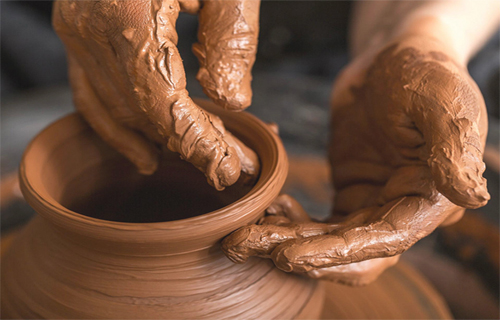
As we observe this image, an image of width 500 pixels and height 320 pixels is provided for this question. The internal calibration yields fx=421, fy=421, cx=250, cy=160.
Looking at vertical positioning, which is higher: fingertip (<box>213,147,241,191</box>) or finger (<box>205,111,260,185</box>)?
fingertip (<box>213,147,241,191</box>)

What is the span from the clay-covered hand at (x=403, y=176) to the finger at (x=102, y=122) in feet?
1.18

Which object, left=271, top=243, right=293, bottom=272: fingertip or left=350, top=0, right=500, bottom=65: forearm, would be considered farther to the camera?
left=350, top=0, right=500, bottom=65: forearm

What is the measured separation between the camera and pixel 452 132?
762 mm

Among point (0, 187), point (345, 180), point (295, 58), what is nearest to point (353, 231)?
point (345, 180)

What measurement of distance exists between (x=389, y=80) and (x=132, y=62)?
0.60 metres

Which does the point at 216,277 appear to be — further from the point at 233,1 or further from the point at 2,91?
the point at 2,91

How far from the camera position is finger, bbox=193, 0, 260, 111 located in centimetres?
81

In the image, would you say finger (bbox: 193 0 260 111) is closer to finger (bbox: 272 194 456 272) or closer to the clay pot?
the clay pot

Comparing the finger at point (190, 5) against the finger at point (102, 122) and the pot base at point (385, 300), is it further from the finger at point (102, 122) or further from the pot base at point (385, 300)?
the pot base at point (385, 300)

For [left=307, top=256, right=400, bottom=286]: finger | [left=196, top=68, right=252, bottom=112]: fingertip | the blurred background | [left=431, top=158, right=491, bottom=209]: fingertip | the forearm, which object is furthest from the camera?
the blurred background

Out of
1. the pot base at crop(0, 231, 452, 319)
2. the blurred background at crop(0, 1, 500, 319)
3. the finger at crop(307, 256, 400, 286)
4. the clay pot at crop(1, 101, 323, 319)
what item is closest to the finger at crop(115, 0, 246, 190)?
the clay pot at crop(1, 101, 323, 319)

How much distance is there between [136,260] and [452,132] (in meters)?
0.62

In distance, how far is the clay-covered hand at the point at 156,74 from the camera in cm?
71

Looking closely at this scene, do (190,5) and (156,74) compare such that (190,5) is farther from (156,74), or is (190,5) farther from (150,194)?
(150,194)
